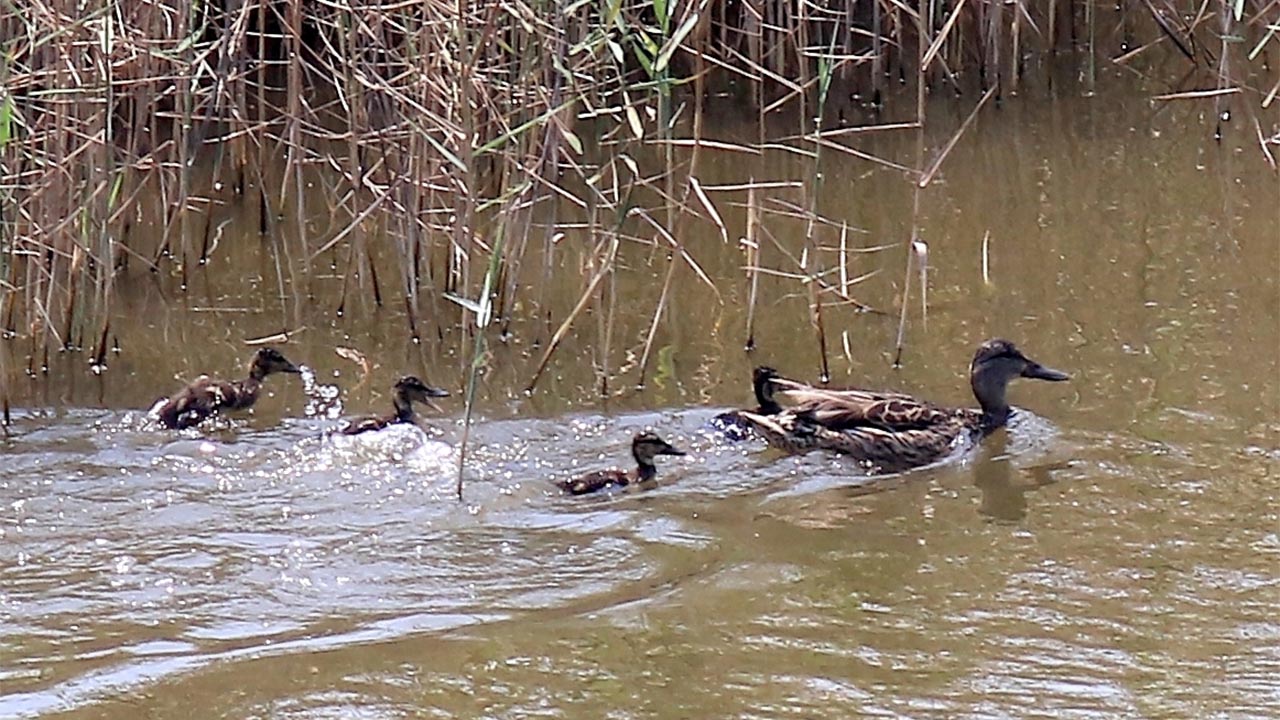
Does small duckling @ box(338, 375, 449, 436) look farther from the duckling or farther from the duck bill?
the duck bill

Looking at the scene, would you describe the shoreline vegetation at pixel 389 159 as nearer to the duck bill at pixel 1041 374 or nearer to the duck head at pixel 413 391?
the duck head at pixel 413 391

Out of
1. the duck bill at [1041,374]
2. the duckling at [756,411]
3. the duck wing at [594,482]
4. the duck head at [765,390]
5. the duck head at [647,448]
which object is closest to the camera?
the duck wing at [594,482]

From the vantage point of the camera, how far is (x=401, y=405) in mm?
6441

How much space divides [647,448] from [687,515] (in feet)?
0.98

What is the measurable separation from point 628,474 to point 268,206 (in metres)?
2.79

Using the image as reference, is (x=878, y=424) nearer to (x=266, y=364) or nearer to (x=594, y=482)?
(x=594, y=482)

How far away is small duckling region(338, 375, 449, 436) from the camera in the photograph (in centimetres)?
631

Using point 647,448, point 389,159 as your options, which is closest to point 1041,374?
point 647,448

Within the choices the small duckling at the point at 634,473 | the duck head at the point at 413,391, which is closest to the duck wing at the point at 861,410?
the small duckling at the point at 634,473

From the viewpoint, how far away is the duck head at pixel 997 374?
6559mm

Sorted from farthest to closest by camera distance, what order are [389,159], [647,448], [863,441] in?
[389,159]
[863,441]
[647,448]

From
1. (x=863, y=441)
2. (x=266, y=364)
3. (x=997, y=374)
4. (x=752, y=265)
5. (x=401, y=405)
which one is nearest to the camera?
(x=863, y=441)

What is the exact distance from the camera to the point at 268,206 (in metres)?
8.25

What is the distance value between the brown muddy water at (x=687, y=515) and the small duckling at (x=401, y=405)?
8 centimetres
